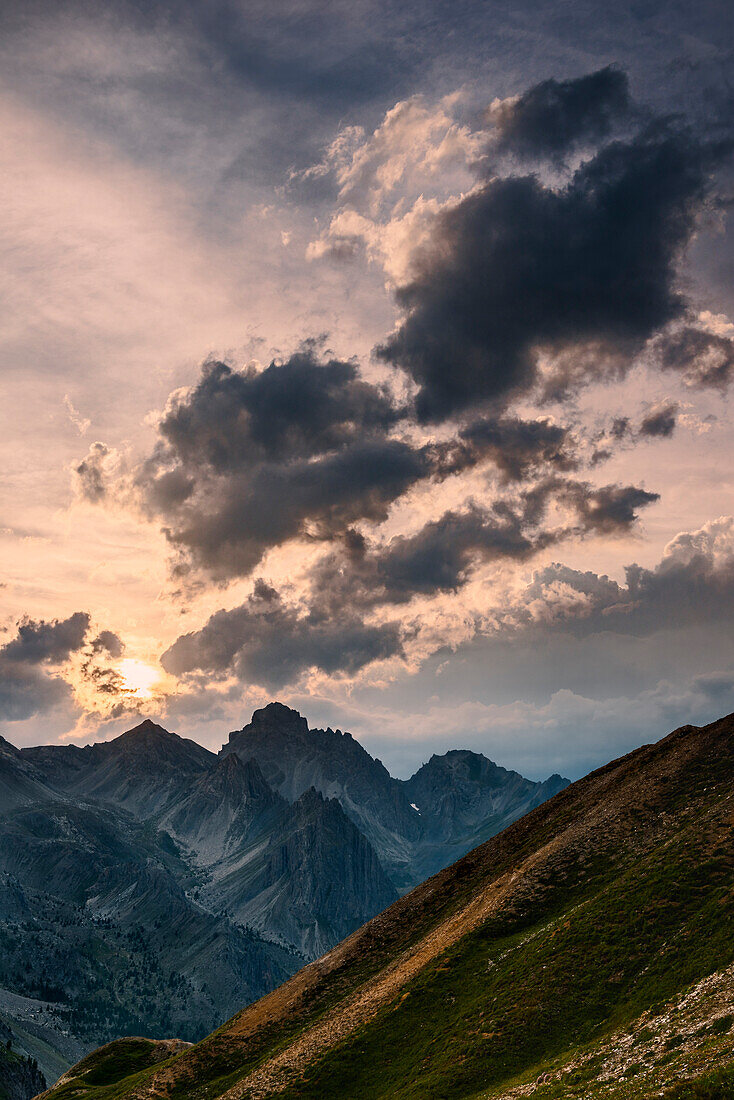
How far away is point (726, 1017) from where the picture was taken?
50.3 metres

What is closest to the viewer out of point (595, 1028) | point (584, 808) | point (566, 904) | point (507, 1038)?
point (595, 1028)

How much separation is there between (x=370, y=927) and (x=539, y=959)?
5146 centimetres

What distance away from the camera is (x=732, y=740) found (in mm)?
109500

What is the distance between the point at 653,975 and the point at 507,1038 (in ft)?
48.7

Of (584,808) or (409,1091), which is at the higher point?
(584,808)

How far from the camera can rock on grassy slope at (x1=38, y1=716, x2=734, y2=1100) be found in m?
57.1

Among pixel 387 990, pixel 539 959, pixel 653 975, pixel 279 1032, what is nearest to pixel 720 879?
pixel 653 975

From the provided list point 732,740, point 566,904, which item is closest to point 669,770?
point 732,740

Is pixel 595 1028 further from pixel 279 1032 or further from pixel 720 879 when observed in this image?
pixel 279 1032

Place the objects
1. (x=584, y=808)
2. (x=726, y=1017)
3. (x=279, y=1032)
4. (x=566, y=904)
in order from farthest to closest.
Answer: (x=584, y=808) → (x=279, y=1032) → (x=566, y=904) → (x=726, y=1017)

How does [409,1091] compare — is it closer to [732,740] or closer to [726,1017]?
[726,1017]

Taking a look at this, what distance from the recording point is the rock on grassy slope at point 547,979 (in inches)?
2248

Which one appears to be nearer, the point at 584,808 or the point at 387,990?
the point at 387,990

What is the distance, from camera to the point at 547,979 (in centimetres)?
7381
